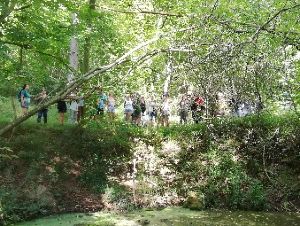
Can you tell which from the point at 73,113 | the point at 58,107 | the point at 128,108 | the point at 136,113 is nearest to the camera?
the point at 58,107

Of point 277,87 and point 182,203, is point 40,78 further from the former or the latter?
point 277,87

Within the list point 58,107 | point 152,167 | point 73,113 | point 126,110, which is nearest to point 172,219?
point 152,167

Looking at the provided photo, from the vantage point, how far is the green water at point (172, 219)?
1319 cm

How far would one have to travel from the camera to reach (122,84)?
484 inches

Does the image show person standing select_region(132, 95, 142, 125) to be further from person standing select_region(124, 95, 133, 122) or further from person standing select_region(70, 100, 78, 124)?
person standing select_region(70, 100, 78, 124)

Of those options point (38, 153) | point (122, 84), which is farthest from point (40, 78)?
point (38, 153)

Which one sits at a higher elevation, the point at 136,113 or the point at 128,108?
the point at 128,108

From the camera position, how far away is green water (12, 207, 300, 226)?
13.2 meters

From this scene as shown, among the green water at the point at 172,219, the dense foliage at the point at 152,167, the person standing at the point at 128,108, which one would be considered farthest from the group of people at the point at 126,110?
the green water at the point at 172,219

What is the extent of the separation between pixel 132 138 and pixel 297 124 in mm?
6339

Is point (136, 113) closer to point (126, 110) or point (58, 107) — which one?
point (126, 110)

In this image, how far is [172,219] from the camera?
44.7ft

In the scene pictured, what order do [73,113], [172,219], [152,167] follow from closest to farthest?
[172,219] → [152,167] → [73,113]

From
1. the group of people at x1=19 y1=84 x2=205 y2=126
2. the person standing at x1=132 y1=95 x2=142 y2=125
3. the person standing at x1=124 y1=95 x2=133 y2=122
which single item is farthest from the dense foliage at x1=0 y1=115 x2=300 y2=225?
the person standing at x1=132 y1=95 x2=142 y2=125
